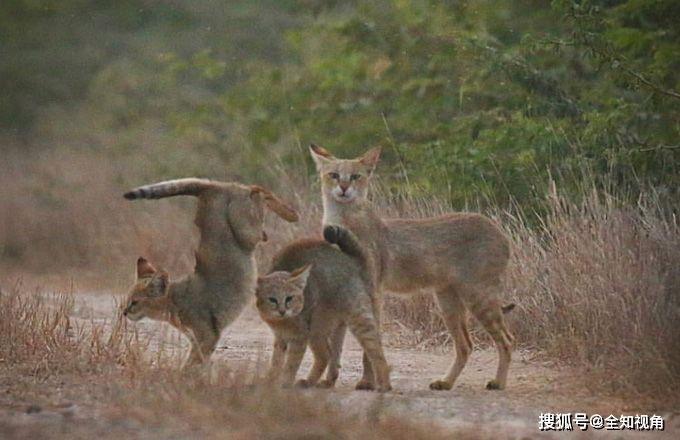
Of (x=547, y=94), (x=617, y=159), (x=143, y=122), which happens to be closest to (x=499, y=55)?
(x=547, y=94)

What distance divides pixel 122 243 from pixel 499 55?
267 inches

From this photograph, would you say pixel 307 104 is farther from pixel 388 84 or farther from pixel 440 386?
pixel 440 386

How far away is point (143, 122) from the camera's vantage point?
27594mm

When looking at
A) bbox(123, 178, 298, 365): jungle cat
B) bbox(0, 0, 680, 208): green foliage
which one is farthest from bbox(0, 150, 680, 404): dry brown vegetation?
bbox(123, 178, 298, 365): jungle cat

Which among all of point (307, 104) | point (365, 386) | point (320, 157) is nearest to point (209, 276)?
point (365, 386)

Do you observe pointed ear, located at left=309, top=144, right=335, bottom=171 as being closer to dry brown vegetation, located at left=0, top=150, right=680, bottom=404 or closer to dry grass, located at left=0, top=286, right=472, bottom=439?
dry brown vegetation, located at left=0, top=150, right=680, bottom=404

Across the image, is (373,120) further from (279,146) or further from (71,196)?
(71,196)

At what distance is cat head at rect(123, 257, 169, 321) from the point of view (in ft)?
35.7

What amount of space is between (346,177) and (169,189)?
193 cm

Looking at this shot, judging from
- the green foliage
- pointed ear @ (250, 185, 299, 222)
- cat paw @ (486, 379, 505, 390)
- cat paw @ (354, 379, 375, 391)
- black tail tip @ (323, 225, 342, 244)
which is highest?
the green foliage

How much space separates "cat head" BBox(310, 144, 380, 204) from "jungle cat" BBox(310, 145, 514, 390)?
0.35 m

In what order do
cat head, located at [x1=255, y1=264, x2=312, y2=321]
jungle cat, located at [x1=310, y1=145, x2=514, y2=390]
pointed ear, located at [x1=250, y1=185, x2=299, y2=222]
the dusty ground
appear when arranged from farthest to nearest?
jungle cat, located at [x1=310, y1=145, x2=514, y2=390] → pointed ear, located at [x1=250, y1=185, x2=299, y2=222] → cat head, located at [x1=255, y1=264, x2=312, y2=321] → the dusty ground

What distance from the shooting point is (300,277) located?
34.8 feet

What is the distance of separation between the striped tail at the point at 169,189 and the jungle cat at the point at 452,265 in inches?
53.5
